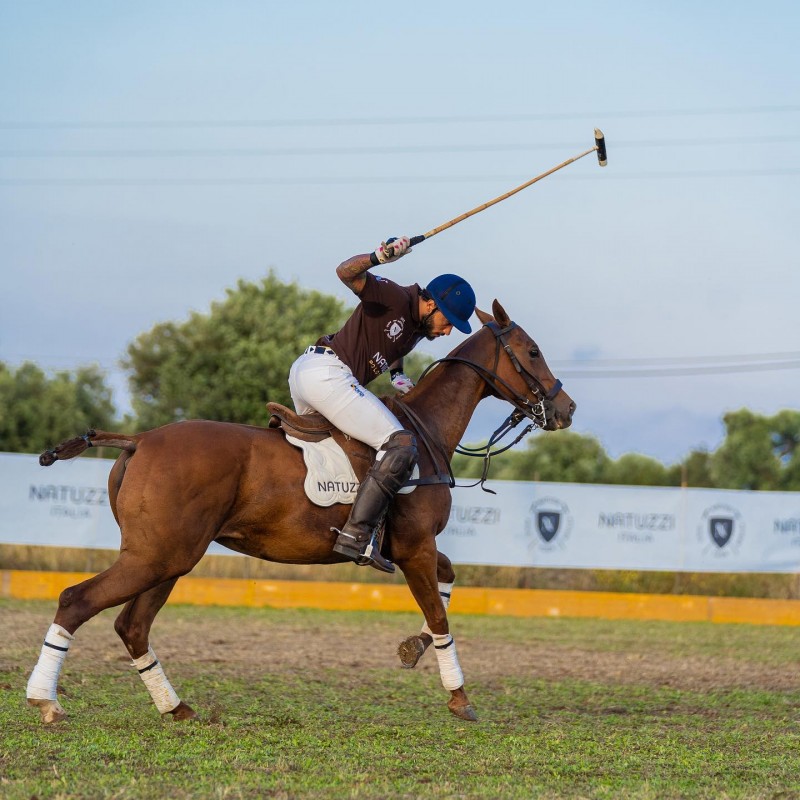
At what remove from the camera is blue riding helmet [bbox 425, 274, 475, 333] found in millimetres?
7113

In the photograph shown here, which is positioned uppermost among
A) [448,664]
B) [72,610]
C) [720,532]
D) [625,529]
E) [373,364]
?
[373,364]

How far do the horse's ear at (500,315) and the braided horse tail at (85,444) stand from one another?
8.98 feet

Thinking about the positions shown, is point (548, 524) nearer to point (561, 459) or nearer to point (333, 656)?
point (333, 656)

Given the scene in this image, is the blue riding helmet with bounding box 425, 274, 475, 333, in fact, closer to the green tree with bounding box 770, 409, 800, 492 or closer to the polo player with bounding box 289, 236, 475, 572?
the polo player with bounding box 289, 236, 475, 572

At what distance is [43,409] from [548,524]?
74.0 feet

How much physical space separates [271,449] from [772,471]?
4851cm

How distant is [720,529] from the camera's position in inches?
654

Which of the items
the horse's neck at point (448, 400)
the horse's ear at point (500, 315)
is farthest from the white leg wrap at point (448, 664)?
the horse's ear at point (500, 315)

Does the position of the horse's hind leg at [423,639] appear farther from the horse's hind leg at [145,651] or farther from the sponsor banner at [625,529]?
the sponsor banner at [625,529]

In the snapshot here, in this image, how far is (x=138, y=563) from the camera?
20.0ft

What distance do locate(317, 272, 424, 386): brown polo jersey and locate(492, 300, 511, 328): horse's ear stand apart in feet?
2.30

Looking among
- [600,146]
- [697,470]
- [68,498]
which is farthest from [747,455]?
[600,146]

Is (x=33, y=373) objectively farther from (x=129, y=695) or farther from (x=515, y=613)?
(x=129, y=695)

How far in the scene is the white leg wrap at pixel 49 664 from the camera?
6.01 meters
